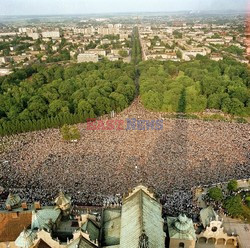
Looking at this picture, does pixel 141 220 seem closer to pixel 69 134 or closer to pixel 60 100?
pixel 69 134

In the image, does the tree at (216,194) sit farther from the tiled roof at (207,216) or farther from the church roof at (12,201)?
the church roof at (12,201)

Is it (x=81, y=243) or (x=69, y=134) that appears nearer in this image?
(x=81, y=243)

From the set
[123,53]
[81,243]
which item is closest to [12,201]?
[81,243]

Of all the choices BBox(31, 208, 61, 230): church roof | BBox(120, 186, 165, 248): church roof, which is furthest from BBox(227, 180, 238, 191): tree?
BBox(31, 208, 61, 230): church roof

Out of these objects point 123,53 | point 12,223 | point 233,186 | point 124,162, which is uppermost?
point 12,223

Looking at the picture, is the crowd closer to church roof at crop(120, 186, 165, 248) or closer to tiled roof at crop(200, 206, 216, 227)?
tiled roof at crop(200, 206, 216, 227)

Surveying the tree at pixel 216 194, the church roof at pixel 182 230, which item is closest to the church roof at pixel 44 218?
the church roof at pixel 182 230
